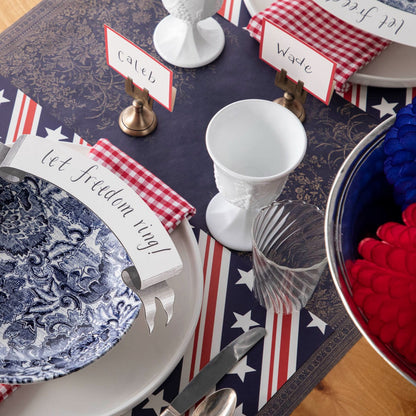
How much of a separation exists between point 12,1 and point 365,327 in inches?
29.3

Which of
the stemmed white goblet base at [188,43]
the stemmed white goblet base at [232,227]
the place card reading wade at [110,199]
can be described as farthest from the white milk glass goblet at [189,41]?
the place card reading wade at [110,199]

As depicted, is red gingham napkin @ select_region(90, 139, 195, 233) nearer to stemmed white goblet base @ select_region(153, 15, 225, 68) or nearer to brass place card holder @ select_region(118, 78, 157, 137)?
brass place card holder @ select_region(118, 78, 157, 137)

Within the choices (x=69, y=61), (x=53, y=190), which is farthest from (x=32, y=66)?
(x=53, y=190)

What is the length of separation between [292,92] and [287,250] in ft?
0.67

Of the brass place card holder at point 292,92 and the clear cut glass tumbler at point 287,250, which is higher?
the brass place card holder at point 292,92

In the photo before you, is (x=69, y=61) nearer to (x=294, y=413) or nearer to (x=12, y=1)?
(x=12, y=1)

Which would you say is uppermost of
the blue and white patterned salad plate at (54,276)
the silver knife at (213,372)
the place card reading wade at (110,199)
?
the place card reading wade at (110,199)

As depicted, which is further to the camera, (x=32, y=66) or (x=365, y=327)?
(x=32, y=66)

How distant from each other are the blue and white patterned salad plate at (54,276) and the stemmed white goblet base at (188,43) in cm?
31

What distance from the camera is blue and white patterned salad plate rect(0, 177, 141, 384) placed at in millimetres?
582

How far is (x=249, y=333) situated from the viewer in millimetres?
658

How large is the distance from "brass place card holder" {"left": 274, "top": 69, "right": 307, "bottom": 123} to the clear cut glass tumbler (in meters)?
0.17

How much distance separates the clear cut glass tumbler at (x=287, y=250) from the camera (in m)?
0.62

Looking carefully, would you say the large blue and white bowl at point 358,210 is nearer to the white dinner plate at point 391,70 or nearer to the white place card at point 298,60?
the white place card at point 298,60
